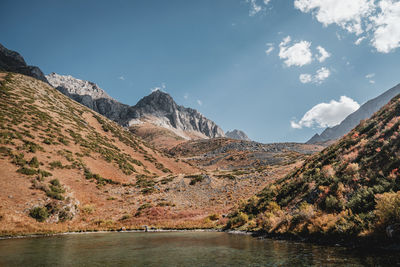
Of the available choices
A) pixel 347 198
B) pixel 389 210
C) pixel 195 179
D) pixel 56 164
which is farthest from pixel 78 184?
pixel 389 210

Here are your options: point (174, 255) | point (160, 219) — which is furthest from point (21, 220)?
point (174, 255)

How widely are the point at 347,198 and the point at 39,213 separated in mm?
30589

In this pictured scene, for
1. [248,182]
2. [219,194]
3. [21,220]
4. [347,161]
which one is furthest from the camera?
[248,182]

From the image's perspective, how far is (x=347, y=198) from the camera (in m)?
14.2

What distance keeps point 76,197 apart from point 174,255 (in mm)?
27266

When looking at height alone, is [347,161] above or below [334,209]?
above

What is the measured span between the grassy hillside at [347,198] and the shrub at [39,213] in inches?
839

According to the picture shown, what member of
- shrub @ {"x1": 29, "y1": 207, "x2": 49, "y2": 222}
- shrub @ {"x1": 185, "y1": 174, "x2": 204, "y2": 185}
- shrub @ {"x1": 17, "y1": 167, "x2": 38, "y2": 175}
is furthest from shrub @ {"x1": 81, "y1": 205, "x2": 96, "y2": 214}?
shrub @ {"x1": 185, "y1": 174, "x2": 204, "y2": 185}

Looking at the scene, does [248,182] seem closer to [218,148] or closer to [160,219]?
[160,219]

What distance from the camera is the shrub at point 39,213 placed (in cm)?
2433

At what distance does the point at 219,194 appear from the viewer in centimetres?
3931

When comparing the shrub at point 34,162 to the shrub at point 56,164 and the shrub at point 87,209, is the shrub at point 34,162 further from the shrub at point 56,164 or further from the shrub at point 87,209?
the shrub at point 87,209

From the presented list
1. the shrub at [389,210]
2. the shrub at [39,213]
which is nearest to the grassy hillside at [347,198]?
the shrub at [389,210]

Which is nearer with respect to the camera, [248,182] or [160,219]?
[160,219]
